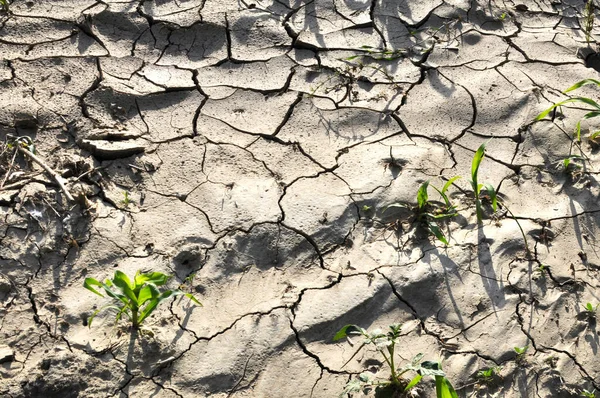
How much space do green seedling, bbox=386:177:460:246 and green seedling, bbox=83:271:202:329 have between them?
1077 mm

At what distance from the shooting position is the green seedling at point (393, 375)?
2.45 metres

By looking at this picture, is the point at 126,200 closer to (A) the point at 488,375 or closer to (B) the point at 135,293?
(B) the point at 135,293

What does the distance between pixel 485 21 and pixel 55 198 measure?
2688 millimetres

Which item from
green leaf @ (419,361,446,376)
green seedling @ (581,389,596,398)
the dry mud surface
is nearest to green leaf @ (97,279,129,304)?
the dry mud surface

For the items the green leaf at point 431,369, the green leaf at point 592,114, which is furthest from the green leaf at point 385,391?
the green leaf at point 592,114

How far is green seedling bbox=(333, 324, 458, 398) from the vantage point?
8.04ft

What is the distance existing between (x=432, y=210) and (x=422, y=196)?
12cm

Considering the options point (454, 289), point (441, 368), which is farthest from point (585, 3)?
point (441, 368)

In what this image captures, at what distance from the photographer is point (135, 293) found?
259 cm

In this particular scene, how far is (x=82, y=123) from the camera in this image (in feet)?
11.0

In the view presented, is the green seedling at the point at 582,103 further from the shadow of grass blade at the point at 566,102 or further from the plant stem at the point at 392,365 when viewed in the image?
the plant stem at the point at 392,365

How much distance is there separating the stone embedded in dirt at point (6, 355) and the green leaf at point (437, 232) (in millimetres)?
1777

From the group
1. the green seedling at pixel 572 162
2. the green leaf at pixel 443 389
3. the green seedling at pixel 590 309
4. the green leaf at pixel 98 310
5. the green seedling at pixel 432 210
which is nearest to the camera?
the green leaf at pixel 443 389

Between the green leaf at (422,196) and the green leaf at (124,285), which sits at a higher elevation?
the green leaf at (124,285)
